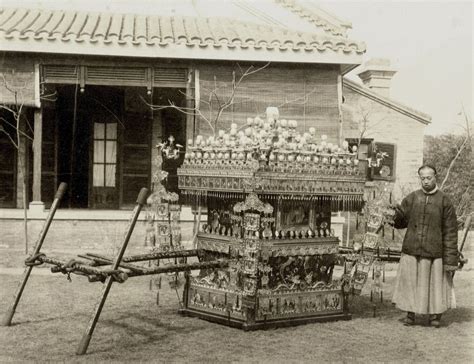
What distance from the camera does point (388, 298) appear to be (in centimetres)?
831

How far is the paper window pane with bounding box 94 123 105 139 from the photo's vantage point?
13820 millimetres

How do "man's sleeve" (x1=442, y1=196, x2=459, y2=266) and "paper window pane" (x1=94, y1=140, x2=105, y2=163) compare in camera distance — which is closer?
"man's sleeve" (x1=442, y1=196, x2=459, y2=266)

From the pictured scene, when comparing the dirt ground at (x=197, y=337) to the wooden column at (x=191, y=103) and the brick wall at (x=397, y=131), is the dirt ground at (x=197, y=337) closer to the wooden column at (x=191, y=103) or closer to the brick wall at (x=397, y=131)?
the wooden column at (x=191, y=103)

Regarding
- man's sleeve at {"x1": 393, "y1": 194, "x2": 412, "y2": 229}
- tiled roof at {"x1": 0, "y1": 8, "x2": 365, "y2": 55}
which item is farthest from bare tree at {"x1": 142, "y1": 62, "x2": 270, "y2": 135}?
man's sleeve at {"x1": 393, "y1": 194, "x2": 412, "y2": 229}

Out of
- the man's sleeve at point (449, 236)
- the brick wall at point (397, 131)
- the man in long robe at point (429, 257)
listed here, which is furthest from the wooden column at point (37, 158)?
the man's sleeve at point (449, 236)

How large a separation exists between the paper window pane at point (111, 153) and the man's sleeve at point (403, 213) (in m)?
7.84

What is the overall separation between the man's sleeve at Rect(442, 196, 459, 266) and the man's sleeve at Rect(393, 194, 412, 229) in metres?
0.37

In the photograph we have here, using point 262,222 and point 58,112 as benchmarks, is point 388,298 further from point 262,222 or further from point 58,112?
point 58,112

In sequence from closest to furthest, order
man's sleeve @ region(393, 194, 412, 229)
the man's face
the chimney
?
the man's face, man's sleeve @ region(393, 194, 412, 229), the chimney

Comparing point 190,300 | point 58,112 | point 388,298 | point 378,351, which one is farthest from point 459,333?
point 58,112

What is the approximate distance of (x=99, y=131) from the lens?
13820 millimetres

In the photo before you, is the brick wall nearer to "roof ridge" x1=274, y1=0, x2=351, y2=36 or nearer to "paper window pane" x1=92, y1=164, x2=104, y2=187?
"roof ridge" x1=274, y1=0, x2=351, y2=36

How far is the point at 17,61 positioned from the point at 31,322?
251 inches

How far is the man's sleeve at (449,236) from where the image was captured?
670 centimetres
